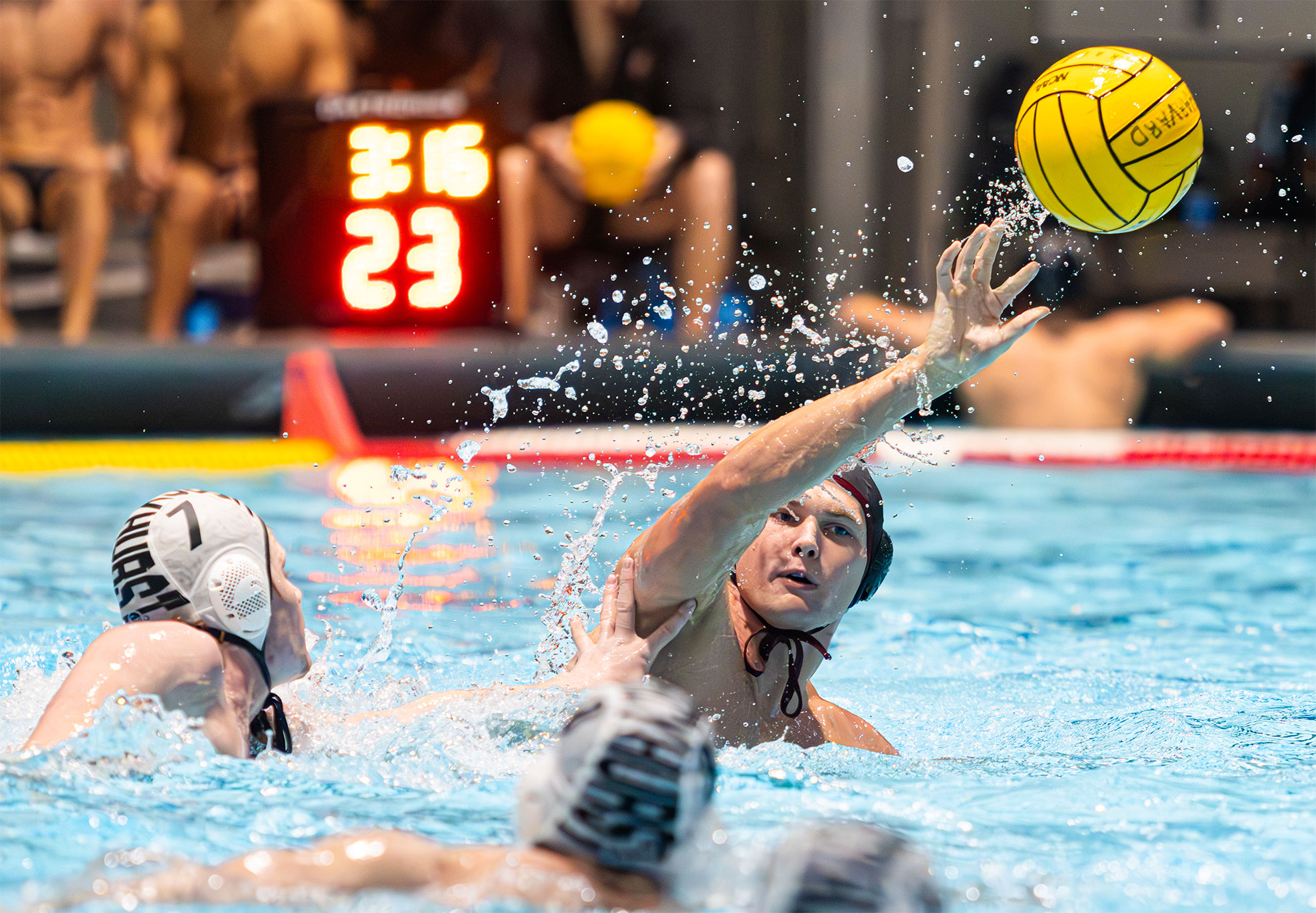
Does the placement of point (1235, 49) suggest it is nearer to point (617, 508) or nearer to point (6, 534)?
point (617, 508)

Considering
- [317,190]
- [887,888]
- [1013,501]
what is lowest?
[1013,501]

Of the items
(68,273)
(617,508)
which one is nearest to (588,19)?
(68,273)

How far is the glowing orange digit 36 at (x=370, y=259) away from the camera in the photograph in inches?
290

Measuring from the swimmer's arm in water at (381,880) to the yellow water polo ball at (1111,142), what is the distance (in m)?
1.90

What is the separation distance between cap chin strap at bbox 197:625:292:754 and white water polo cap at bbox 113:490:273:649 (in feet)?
0.06

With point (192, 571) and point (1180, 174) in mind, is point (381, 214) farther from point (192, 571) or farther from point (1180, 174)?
point (192, 571)

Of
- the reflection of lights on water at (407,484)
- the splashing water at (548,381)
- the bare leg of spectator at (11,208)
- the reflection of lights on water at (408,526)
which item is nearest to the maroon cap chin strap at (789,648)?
the reflection of lights on water at (408,526)

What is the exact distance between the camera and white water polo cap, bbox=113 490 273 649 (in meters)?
2.51

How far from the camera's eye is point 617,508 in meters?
6.39

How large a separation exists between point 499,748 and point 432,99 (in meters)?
5.07

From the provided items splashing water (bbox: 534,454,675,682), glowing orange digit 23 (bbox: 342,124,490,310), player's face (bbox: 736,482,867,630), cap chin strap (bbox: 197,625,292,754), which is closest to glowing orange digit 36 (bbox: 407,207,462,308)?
glowing orange digit 23 (bbox: 342,124,490,310)

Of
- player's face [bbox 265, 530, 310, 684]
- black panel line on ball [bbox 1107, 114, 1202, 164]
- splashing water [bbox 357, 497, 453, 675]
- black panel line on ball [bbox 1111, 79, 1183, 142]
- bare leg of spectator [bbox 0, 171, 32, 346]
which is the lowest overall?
splashing water [bbox 357, 497, 453, 675]

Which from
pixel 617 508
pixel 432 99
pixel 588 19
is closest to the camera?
pixel 617 508

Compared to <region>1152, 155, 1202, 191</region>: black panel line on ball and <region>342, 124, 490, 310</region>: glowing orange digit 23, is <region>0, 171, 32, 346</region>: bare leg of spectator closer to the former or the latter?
<region>342, 124, 490, 310</region>: glowing orange digit 23
